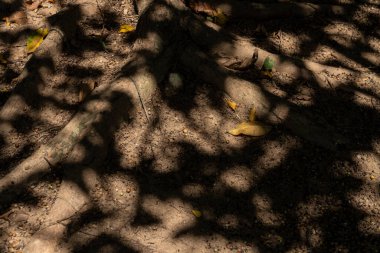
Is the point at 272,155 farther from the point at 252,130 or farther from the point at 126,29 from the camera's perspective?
the point at 126,29

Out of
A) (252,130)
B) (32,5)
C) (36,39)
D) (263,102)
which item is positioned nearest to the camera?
(252,130)

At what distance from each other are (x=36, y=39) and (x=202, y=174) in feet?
6.43

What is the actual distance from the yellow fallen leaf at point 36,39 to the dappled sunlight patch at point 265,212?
2.31 meters

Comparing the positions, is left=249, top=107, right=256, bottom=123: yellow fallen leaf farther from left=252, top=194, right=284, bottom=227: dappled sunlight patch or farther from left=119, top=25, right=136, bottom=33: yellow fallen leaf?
left=119, top=25, right=136, bottom=33: yellow fallen leaf

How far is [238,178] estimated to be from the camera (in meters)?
3.23

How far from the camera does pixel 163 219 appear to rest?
3051 millimetres

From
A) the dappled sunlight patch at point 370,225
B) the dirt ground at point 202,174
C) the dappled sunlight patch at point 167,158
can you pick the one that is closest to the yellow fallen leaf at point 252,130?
the dirt ground at point 202,174

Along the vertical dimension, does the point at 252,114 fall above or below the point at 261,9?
below

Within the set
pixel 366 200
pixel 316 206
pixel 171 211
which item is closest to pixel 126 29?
pixel 171 211

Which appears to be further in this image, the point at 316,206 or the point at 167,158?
the point at 167,158

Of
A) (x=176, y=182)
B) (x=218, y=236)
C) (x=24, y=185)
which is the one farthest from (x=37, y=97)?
(x=218, y=236)

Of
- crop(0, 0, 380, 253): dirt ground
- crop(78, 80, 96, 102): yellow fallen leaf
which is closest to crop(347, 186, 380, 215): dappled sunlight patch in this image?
crop(0, 0, 380, 253): dirt ground

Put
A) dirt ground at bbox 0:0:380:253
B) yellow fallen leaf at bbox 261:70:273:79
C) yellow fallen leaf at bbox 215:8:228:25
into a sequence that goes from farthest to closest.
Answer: yellow fallen leaf at bbox 215:8:228:25, yellow fallen leaf at bbox 261:70:273:79, dirt ground at bbox 0:0:380:253

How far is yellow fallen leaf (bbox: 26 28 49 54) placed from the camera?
3966 millimetres
